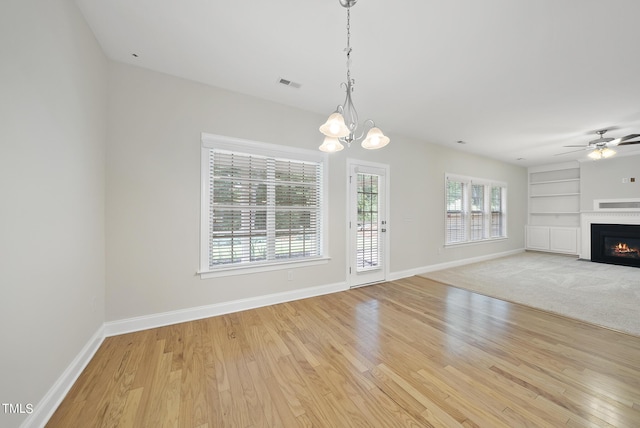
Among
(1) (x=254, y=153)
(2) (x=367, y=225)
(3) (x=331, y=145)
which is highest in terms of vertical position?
(1) (x=254, y=153)

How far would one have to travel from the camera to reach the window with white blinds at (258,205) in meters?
2.96

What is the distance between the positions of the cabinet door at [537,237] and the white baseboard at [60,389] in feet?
34.7

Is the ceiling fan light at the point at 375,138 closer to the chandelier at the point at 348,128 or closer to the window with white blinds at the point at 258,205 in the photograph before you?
the chandelier at the point at 348,128

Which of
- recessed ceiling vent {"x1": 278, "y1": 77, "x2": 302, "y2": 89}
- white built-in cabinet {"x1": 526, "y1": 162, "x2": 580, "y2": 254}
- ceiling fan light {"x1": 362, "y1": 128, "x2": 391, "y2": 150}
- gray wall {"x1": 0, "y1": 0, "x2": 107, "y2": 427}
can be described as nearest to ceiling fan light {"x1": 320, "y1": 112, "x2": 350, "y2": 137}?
ceiling fan light {"x1": 362, "y1": 128, "x2": 391, "y2": 150}

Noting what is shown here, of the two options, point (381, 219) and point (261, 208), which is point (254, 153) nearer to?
point (261, 208)

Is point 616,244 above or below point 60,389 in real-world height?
above

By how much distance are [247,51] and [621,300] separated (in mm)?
6094

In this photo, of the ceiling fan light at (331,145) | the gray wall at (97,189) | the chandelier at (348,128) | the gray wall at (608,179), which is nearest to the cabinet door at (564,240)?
the gray wall at (608,179)

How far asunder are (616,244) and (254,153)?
905cm

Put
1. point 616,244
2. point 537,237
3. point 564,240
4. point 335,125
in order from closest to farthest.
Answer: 1. point 335,125
2. point 616,244
3. point 564,240
4. point 537,237

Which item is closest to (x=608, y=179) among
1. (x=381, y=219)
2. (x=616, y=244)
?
(x=616, y=244)

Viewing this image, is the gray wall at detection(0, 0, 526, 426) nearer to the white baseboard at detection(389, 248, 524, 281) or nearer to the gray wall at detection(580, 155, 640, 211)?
the white baseboard at detection(389, 248, 524, 281)

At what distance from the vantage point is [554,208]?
23.7ft

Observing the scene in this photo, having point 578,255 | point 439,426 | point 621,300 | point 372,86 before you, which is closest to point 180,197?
point 372,86
